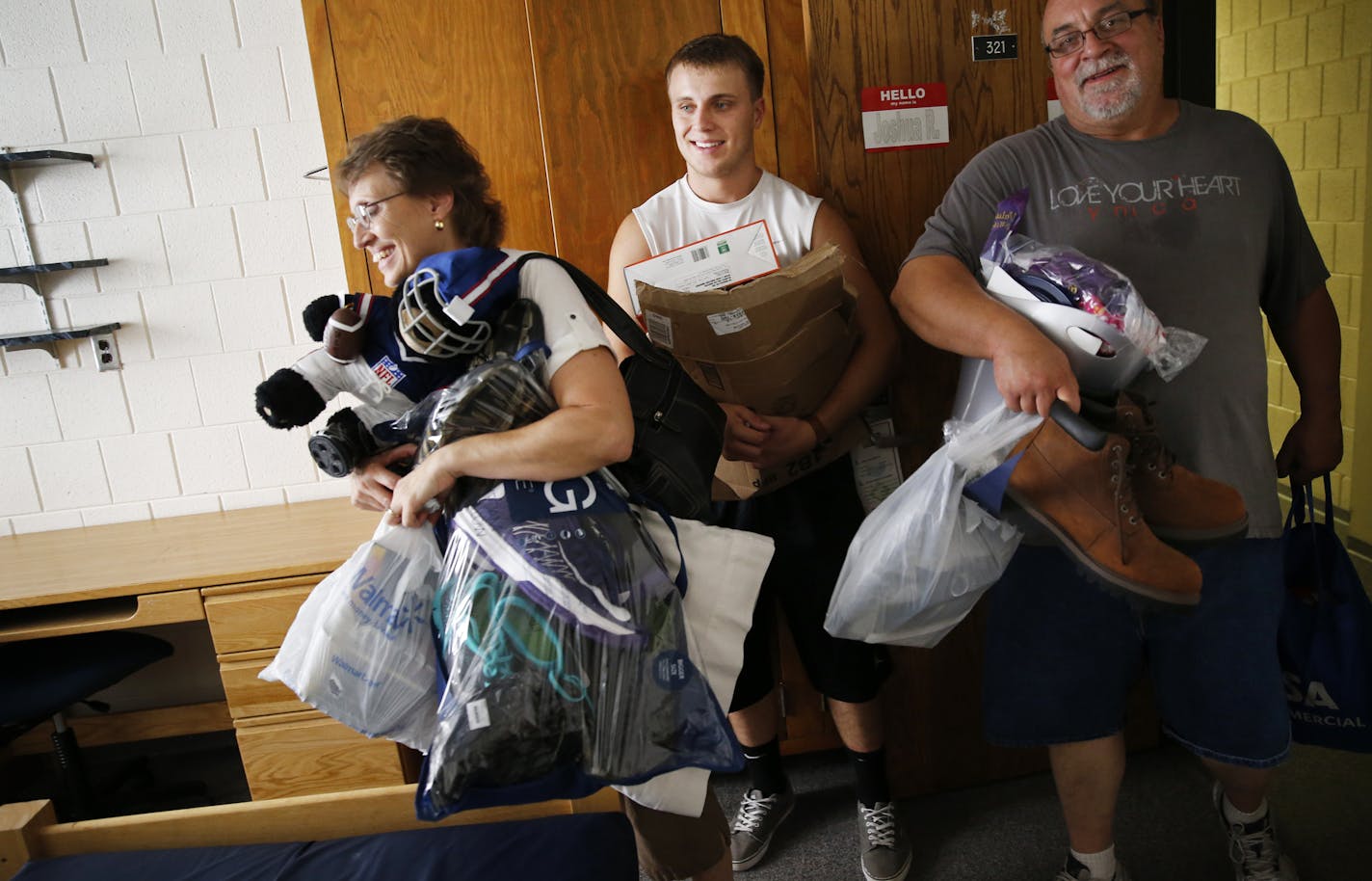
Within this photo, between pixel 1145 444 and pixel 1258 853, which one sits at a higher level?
pixel 1145 444

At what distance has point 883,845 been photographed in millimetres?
1949

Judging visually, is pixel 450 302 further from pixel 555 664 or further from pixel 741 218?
pixel 741 218

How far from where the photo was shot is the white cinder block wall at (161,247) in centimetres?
261

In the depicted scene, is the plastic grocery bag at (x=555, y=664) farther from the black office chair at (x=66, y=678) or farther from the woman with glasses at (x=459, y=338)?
the black office chair at (x=66, y=678)

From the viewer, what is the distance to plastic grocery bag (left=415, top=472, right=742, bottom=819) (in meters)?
1.02

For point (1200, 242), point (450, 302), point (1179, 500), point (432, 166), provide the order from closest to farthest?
point (450, 302) < point (432, 166) < point (1179, 500) < point (1200, 242)

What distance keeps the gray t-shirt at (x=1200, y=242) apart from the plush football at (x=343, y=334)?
1114 mm

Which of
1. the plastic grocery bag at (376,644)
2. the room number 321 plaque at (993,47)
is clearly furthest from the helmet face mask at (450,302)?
the room number 321 plaque at (993,47)

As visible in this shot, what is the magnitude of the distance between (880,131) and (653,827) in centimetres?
148

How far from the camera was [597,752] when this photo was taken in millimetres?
1051

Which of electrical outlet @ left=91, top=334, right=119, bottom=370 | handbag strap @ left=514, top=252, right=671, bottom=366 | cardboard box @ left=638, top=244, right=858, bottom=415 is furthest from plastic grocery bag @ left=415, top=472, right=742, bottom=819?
electrical outlet @ left=91, top=334, right=119, bottom=370

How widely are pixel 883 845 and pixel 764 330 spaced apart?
3.83 feet

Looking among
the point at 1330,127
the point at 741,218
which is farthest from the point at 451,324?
the point at 1330,127

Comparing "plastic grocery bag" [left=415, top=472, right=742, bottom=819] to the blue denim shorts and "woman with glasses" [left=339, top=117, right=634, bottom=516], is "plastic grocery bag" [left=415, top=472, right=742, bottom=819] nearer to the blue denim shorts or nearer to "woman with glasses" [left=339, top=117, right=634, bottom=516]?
"woman with glasses" [left=339, top=117, right=634, bottom=516]
